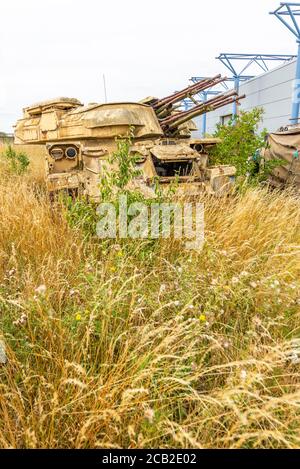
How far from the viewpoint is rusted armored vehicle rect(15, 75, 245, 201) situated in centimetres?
552

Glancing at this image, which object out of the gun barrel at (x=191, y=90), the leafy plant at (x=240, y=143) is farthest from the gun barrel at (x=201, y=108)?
the leafy plant at (x=240, y=143)

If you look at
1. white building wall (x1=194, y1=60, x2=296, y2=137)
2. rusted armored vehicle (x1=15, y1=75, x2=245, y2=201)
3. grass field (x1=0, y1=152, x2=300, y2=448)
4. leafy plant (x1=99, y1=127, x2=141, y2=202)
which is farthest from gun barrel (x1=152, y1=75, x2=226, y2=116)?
white building wall (x1=194, y1=60, x2=296, y2=137)

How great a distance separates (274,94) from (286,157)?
10.6m

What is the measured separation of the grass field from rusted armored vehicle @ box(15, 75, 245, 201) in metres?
1.47

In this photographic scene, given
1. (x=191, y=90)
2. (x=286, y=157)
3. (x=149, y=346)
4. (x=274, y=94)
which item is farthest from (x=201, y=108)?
(x=274, y=94)

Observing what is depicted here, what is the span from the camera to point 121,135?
6316 millimetres

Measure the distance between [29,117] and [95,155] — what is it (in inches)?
152

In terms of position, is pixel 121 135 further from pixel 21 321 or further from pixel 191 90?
pixel 21 321

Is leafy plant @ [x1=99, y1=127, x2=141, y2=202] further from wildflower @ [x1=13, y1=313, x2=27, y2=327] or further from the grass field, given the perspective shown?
wildflower @ [x1=13, y1=313, x2=27, y2=327]

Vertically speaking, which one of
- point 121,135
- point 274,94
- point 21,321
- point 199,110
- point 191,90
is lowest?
point 21,321

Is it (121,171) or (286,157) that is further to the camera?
(286,157)

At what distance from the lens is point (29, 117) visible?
8.88 m

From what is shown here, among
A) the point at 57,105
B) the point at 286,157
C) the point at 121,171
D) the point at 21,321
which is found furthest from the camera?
the point at 57,105
